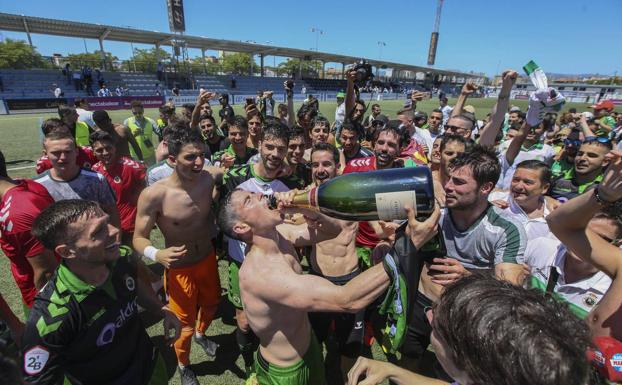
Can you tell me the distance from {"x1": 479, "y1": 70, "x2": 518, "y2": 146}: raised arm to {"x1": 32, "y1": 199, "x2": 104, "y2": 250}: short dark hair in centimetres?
449

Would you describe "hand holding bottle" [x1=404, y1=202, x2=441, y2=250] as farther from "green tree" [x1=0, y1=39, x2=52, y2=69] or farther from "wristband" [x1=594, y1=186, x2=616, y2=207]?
"green tree" [x1=0, y1=39, x2=52, y2=69]

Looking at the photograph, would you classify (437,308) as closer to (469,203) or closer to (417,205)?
(417,205)

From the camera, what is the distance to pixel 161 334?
13.7ft

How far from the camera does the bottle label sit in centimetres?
181

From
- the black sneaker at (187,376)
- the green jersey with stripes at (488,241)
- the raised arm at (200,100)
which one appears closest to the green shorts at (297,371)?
the black sneaker at (187,376)

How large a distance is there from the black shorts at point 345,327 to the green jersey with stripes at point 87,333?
1658mm

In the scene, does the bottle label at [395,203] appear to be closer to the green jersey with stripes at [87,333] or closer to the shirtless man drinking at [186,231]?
the green jersey with stripes at [87,333]

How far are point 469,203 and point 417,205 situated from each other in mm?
1242

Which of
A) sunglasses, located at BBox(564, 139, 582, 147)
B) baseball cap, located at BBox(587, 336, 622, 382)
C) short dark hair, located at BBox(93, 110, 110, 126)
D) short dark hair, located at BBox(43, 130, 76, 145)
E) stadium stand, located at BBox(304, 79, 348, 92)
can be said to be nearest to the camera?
baseball cap, located at BBox(587, 336, 622, 382)

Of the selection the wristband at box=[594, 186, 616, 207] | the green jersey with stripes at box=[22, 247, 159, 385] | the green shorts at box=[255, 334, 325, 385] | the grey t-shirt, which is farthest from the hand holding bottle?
the grey t-shirt

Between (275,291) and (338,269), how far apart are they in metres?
1.56

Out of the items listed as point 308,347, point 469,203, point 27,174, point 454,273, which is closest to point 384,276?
point 454,273

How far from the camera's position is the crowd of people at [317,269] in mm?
1206

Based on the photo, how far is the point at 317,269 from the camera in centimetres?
365
